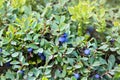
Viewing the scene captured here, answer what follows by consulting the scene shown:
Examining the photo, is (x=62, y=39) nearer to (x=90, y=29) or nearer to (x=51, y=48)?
(x=51, y=48)

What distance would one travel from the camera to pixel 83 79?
163cm

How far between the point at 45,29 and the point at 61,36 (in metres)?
0.10

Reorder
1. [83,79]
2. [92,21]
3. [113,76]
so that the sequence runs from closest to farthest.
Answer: [83,79] < [113,76] < [92,21]

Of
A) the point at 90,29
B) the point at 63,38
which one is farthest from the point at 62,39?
the point at 90,29

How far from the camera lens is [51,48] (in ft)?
5.50

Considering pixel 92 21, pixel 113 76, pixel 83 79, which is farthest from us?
Result: pixel 92 21

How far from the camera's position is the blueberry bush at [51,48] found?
165 cm

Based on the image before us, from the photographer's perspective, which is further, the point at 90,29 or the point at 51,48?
the point at 90,29

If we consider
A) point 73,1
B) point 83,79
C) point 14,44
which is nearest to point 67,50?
point 83,79

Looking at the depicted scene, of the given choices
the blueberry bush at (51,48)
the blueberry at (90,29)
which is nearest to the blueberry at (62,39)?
the blueberry bush at (51,48)

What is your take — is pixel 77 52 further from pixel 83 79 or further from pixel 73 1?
pixel 73 1

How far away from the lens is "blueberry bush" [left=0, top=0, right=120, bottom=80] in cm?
165

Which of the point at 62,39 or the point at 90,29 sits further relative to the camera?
the point at 90,29

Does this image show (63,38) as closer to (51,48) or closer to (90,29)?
(51,48)
